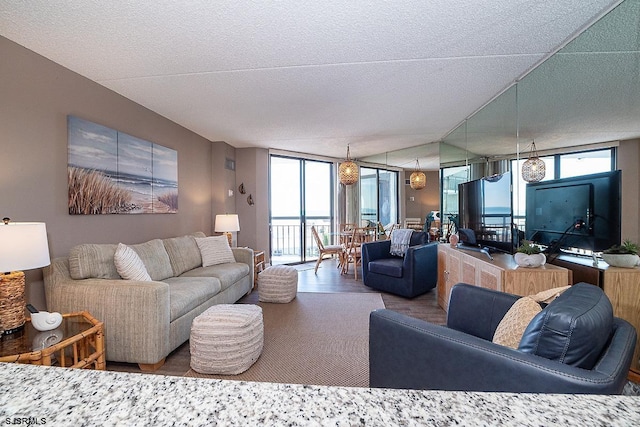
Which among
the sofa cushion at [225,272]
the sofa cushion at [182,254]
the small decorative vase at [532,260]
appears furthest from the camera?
the sofa cushion at [182,254]

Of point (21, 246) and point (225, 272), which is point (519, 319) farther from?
point (225, 272)

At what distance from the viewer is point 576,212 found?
220 cm

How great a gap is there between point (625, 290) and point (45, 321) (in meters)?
3.81

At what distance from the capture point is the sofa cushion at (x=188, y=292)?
229 cm

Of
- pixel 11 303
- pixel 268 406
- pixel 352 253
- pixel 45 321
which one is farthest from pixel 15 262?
pixel 352 253

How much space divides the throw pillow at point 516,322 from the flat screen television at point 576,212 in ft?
4.20

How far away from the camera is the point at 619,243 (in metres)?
1.98

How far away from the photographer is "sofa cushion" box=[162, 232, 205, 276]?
129 inches

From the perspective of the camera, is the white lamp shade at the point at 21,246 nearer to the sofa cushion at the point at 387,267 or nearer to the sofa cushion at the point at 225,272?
the sofa cushion at the point at 225,272

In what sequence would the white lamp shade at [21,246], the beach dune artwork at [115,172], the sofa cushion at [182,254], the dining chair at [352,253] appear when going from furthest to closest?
the dining chair at [352,253] → the sofa cushion at [182,254] → the beach dune artwork at [115,172] → the white lamp shade at [21,246]

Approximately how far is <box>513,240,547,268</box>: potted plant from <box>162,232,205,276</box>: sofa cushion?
11.4 feet

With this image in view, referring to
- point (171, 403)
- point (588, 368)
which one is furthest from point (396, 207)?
point (171, 403)

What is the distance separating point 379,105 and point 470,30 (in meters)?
1.42

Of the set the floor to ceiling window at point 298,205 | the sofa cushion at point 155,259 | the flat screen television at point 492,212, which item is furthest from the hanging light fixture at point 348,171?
the sofa cushion at point 155,259
